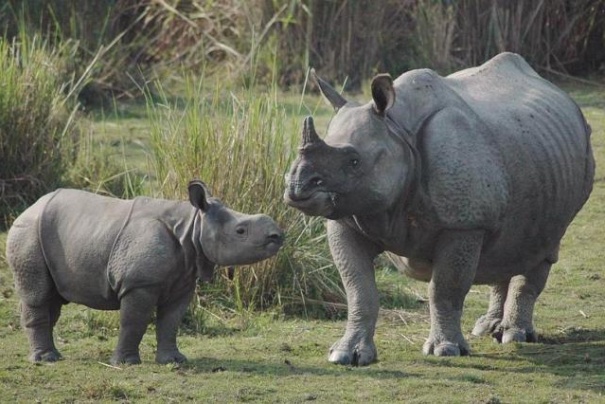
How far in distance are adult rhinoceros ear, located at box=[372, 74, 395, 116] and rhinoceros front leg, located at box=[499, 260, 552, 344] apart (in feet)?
5.39

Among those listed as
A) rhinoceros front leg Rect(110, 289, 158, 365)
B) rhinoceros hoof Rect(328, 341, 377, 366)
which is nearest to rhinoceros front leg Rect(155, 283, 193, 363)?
rhinoceros front leg Rect(110, 289, 158, 365)

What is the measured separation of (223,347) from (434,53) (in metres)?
7.65

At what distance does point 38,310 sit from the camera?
7.68 metres

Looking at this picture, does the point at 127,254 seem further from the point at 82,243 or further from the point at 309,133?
the point at 309,133

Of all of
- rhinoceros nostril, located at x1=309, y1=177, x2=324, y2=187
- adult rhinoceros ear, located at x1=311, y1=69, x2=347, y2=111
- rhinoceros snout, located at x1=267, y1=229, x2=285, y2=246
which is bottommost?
rhinoceros snout, located at x1=267, y1=229, x2=285, y2=246

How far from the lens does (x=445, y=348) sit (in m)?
7.89

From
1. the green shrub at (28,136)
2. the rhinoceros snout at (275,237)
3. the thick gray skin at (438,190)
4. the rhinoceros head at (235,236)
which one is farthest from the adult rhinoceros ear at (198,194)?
the green shrub at (28,136)

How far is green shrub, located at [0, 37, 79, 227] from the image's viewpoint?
11305mm

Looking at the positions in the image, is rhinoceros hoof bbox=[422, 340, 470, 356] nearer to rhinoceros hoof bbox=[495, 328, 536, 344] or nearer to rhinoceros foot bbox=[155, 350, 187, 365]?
rhinoceros hoof bbox=[495, 328, 536, 344]

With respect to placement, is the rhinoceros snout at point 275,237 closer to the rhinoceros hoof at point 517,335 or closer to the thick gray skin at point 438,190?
the thick gray skin at point 438,190

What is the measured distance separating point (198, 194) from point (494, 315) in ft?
7.36

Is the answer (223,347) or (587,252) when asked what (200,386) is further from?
(587,252)

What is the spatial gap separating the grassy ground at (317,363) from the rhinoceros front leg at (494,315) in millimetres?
141

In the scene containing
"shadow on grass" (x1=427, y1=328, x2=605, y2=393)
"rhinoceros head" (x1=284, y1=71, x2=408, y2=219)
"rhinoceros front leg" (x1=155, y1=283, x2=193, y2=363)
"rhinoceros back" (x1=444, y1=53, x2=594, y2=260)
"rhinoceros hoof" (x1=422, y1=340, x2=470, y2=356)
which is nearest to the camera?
"rhinoceros head" (x1=284, y1=71, x2=408, y2=219)
